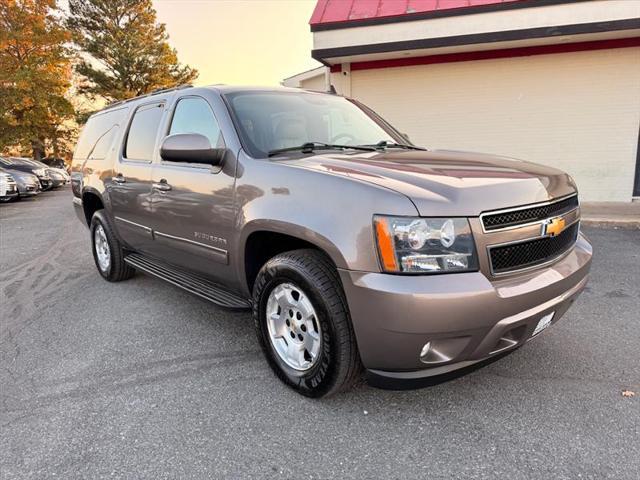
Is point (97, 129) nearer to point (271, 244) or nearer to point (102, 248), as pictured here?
point (102, 248)

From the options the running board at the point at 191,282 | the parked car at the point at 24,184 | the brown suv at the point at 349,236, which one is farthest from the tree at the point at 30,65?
the brown suv at the point at 349,236

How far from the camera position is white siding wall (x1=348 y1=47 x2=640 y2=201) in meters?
9.77

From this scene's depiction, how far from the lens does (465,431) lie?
2.50 metres

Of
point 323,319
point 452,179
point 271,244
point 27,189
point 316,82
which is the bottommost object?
point 27,189

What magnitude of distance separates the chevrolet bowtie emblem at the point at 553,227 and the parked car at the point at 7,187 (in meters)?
16.9

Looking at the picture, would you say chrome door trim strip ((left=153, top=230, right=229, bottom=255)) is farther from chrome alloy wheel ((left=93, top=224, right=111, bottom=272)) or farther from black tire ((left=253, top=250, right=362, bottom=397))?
chrome alloy wheel ((left=93, top=224, right=111, bottom=272))

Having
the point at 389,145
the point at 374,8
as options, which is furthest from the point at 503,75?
the point at 389,145

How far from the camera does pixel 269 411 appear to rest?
8.95ft

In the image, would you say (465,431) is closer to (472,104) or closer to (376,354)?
(376,354)

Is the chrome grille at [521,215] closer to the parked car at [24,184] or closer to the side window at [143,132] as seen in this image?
the side window at [143,132]

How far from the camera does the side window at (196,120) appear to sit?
340 centimetres

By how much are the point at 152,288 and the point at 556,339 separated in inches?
154

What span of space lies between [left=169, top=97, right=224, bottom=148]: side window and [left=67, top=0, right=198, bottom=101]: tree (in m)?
34.4

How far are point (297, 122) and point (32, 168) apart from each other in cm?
2167
